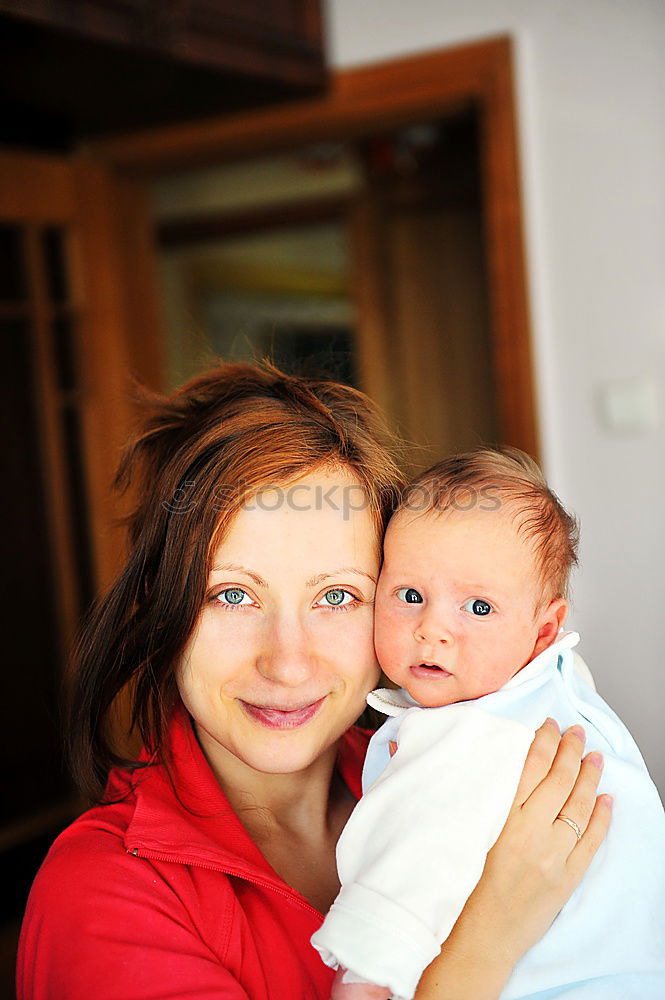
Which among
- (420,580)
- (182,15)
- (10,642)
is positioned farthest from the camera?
(10,642)

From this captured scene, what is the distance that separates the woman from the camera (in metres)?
0.93

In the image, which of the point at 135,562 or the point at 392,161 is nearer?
the point at 135,562

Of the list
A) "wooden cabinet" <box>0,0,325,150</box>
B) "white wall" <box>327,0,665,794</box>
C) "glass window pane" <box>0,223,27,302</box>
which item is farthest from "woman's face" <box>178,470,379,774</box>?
"glass window pane" <box>0,223,27,302</box>

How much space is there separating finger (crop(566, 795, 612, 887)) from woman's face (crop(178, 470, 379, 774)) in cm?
27

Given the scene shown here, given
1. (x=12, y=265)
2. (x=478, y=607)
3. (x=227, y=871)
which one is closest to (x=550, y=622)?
(x=478, y=607)

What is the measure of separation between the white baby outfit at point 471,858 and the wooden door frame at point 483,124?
176cm

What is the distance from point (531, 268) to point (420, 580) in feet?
6.06

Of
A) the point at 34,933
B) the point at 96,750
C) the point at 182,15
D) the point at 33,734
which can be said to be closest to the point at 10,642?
the point at 33,734

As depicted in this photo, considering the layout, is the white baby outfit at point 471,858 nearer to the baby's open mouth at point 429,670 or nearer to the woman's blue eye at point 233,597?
the baby's open mouth at point 429,670

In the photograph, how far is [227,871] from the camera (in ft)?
3.28

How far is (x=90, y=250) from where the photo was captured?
3254 mm

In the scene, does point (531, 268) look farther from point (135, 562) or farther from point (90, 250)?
point (135, 562)

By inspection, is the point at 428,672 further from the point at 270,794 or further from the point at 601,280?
the point at 601,280

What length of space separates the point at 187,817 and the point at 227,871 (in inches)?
3.7
